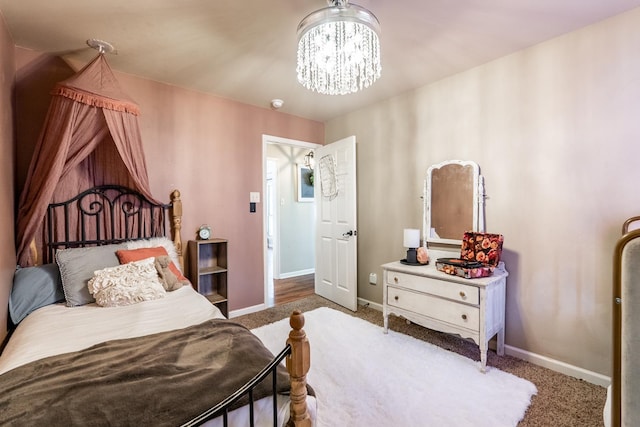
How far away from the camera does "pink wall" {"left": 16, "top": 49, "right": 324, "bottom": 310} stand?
2.77 metres

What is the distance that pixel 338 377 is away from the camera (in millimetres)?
2150

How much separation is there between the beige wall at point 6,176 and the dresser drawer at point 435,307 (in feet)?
9.17

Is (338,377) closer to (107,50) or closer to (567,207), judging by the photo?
(567,207)

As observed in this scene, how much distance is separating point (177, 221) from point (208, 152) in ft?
2.73

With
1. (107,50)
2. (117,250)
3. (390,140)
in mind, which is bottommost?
(117,250)

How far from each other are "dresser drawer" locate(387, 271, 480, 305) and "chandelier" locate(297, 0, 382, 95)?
5.55 ft

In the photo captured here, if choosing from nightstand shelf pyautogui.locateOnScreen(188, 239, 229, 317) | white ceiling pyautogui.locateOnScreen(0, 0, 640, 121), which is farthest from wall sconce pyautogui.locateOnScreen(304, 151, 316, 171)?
nightstand shelf pyautogui.locateOnScreen(188, 239, 229, 317)

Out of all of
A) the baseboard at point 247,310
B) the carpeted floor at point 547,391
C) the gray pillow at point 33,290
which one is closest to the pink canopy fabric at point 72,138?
the gray pillow at point 33,290

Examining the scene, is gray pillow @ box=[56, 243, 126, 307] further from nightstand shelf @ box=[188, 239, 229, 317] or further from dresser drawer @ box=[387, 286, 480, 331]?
dresser drawer @ box=[387, 286, 480, 331]

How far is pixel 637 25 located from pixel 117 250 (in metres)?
3.99

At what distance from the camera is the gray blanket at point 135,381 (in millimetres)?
919

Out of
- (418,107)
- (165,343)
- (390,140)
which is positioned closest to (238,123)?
(390,140)

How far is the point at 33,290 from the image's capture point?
2.00m

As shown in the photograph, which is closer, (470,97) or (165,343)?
(165,343)
